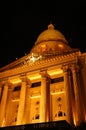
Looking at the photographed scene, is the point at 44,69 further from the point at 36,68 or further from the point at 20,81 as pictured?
the point at 20,81

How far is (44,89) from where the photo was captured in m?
30.5

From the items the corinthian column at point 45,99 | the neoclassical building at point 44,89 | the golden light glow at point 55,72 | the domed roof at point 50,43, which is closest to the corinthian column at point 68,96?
the neoclassical building at point 44,89

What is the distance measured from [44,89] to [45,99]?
1.60 metres

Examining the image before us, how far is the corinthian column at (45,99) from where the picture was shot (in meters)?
27.9

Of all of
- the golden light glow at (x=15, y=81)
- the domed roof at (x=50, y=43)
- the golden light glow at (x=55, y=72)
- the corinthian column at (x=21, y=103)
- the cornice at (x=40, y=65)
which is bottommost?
the corinthian column at (x=21, y=103)

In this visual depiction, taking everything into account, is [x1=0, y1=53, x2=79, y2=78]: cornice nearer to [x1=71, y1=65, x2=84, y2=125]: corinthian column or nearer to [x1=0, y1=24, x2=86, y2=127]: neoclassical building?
[x1=0, y1=24, x2=86, y2=127]: neoclassical building

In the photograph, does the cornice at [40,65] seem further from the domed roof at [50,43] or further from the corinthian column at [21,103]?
the domed roof at [50,43]

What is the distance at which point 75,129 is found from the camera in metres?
23.9

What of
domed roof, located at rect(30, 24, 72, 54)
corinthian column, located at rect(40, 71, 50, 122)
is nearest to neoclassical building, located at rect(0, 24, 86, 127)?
corinthian column, located at rect(40, 71, 50, 122)

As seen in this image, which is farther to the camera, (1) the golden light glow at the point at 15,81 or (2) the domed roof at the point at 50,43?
(2) the domed roof at the point at 50,43

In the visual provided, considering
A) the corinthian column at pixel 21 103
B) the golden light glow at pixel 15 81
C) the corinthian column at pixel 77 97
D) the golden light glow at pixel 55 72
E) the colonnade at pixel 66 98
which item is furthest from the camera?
the golden light glow at pixel 15 81

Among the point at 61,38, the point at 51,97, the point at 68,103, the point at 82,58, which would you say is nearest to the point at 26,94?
the point at 51,97

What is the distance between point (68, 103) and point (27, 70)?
948 centimetres

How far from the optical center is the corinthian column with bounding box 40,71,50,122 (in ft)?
91.5
